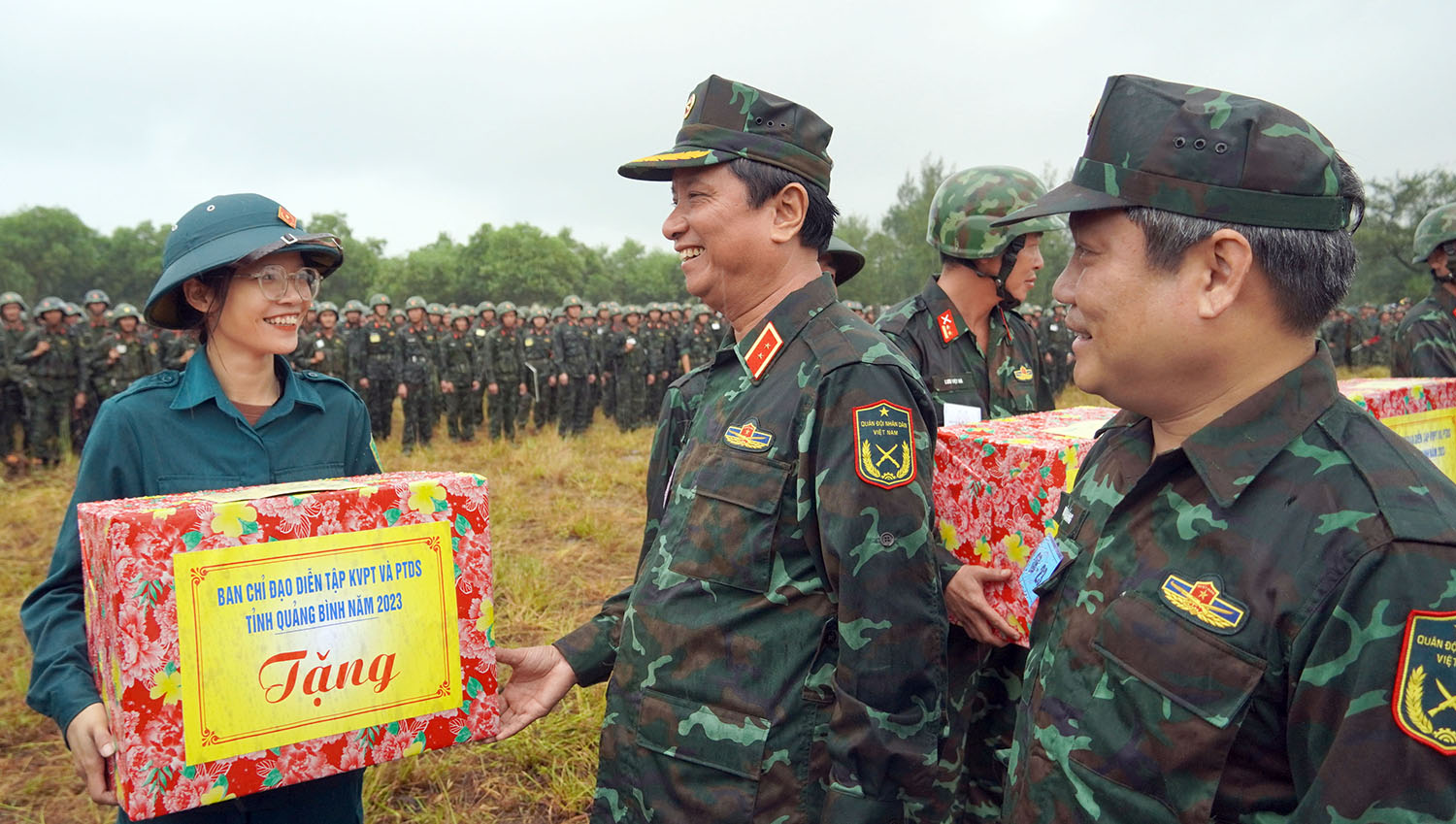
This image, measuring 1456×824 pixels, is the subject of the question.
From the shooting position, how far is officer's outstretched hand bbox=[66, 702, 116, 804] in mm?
1602

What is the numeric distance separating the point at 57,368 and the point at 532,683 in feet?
42.6

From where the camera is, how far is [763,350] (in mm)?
1933

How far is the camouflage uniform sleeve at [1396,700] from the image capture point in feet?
3.19

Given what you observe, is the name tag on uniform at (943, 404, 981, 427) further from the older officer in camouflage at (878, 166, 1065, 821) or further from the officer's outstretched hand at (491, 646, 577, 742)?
the officer's outstretched hand at (491, 646, 577, 742)

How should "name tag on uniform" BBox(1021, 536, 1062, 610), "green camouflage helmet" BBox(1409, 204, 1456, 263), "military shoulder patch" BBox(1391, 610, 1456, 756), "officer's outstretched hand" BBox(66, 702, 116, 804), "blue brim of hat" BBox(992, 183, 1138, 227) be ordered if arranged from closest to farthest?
"military shoulder patch" BBox(1391, 610, 1456, 756)
"blue brim of hat" BBox(992, 183, 1138, 227)
"name tag on uniform" BBox(1021, 536, 1062, 610)
"officer's outstretched hand" BBox(66, 702, 116, 804)
"green camouflage helmet" BBox(1409, 204, 1456, 263)

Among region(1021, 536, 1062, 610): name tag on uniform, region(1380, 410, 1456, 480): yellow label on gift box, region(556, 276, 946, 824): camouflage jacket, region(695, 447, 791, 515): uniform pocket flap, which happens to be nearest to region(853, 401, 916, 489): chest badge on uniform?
region(556, 276, 946, 824): camouflage jacket

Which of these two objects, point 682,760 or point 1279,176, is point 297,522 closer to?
point 682,760

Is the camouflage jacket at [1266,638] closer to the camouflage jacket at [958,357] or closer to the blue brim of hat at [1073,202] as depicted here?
the blue brim of hat at [1073,202]

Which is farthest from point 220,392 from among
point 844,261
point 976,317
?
point 976,317

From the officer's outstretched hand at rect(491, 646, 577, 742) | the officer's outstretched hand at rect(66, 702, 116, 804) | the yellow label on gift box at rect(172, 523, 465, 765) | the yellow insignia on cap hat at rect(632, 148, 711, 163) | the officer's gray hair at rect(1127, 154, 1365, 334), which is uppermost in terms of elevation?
the yellow insignia on cap hat at rect(632, 148, 711, 163)

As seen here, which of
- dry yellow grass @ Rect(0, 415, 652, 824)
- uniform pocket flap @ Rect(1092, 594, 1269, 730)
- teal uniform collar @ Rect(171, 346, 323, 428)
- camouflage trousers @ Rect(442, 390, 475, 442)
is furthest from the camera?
camouflage trousers @ Rect(442, 390, 475, 442)

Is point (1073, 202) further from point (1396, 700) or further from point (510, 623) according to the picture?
point (510, 623)

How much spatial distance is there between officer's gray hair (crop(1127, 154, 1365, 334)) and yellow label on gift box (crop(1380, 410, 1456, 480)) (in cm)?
153

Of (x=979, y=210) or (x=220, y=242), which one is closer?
(x=220, y=242)
